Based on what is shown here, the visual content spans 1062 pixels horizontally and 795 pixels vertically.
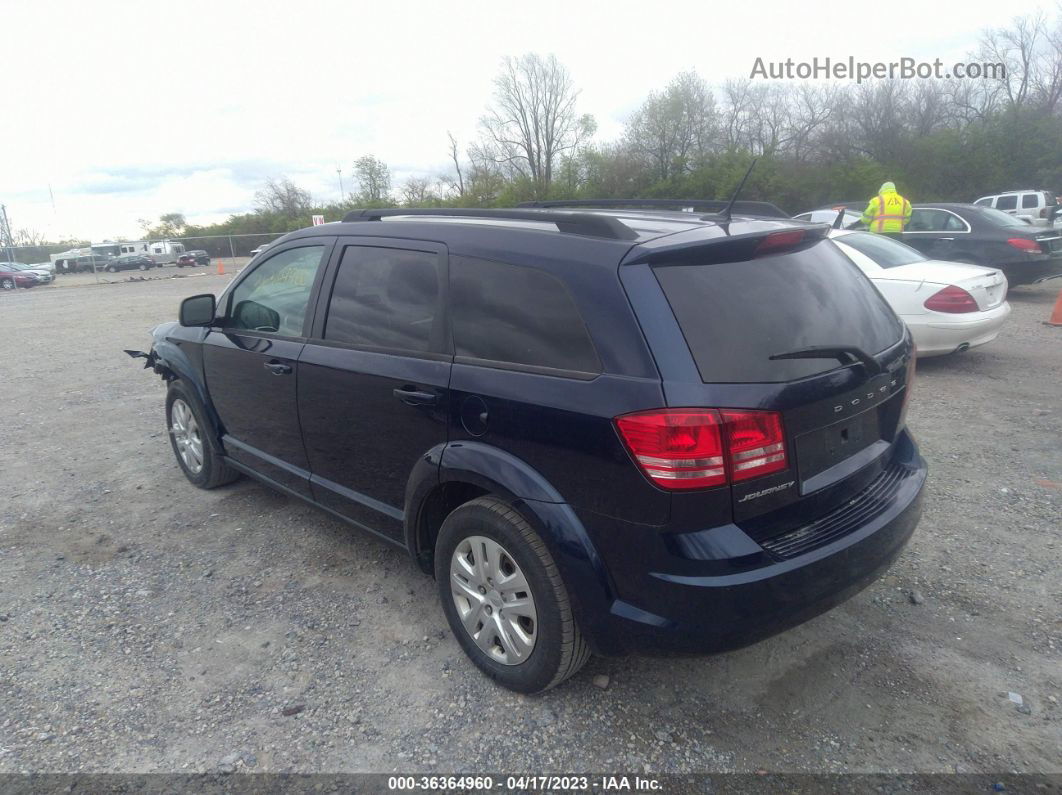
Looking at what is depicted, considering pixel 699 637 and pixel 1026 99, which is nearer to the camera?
pixel 699 637

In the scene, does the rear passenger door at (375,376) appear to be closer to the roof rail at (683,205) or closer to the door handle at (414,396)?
the door handle at (414,396)

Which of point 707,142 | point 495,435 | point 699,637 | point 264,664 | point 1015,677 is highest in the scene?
point 707,142

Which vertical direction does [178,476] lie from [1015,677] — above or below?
above

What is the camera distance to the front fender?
95.3 inches

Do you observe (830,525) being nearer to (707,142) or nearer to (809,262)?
(809,262)

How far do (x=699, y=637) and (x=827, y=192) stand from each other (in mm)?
34402

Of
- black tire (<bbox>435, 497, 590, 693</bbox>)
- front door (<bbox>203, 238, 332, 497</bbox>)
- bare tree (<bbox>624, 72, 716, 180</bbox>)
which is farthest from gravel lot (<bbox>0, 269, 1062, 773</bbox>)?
bare tree (<bbox>624, 72, 716, 180</bbox>)

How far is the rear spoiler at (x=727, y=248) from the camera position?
8.04 ft

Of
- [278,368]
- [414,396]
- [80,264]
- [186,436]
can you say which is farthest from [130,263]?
[414,396]

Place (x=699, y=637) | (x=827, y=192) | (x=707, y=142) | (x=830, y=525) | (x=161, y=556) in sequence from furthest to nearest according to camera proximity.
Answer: (x=707, y=142) < (x=827, y=192) < (x=161, y=556) < (x=830, y=525) < (x=699, y=637)

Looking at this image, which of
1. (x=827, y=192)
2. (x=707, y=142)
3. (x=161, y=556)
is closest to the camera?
(x=161, y=556)

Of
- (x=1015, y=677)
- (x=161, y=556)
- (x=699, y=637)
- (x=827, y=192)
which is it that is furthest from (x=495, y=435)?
(x=827, y=192)

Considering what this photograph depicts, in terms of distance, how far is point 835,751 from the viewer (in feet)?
8.13

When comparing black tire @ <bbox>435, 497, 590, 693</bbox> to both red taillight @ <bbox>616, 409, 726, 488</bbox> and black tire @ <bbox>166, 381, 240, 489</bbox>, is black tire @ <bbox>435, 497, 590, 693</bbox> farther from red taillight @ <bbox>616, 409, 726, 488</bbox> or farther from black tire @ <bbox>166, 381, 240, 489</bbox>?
black tire @ <bbox>166, 381, 240, 489</bbox>
